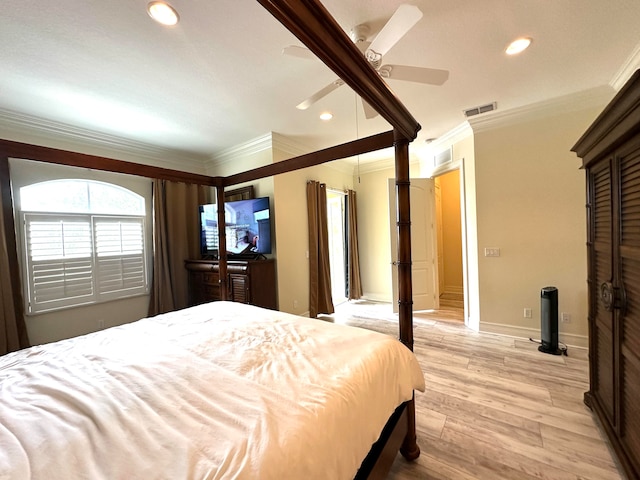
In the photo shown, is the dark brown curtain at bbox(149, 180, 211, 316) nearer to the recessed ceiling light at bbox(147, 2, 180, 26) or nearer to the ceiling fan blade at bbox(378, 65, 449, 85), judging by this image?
the recessed ceiling light at bbox(147, 2, 180, 26)

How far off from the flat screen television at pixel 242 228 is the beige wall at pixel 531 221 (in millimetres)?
2783

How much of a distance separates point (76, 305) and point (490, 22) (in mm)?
4798

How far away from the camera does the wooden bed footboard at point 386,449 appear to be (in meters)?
1.08

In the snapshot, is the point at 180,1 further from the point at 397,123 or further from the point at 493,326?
the point at 493,326

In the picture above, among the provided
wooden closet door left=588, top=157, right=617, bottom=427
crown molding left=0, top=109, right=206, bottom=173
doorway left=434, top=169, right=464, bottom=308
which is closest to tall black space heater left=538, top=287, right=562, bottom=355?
wooden closet door left=588, top=157, right=617, bottom=427

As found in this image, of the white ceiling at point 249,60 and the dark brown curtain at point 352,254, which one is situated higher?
the white ceiling at point 249,60

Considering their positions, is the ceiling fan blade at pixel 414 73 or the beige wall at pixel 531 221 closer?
the ceiling fan blade at pixel 414 73

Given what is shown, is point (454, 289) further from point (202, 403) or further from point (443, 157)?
point (202, 403)

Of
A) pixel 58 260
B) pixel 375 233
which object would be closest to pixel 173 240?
pixel 58 260

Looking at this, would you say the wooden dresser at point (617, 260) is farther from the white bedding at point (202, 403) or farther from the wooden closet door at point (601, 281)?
the white bedding at point (202, 403)

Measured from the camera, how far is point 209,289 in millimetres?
3801

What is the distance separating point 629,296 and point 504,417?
1.12 meters

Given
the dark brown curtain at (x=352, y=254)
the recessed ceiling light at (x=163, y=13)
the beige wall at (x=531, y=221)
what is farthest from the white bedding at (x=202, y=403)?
the dark brown curtain at (x=352, y=254)

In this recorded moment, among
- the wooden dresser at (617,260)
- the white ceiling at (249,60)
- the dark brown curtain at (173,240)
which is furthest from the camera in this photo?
the dark brown curtain at (173,240)
